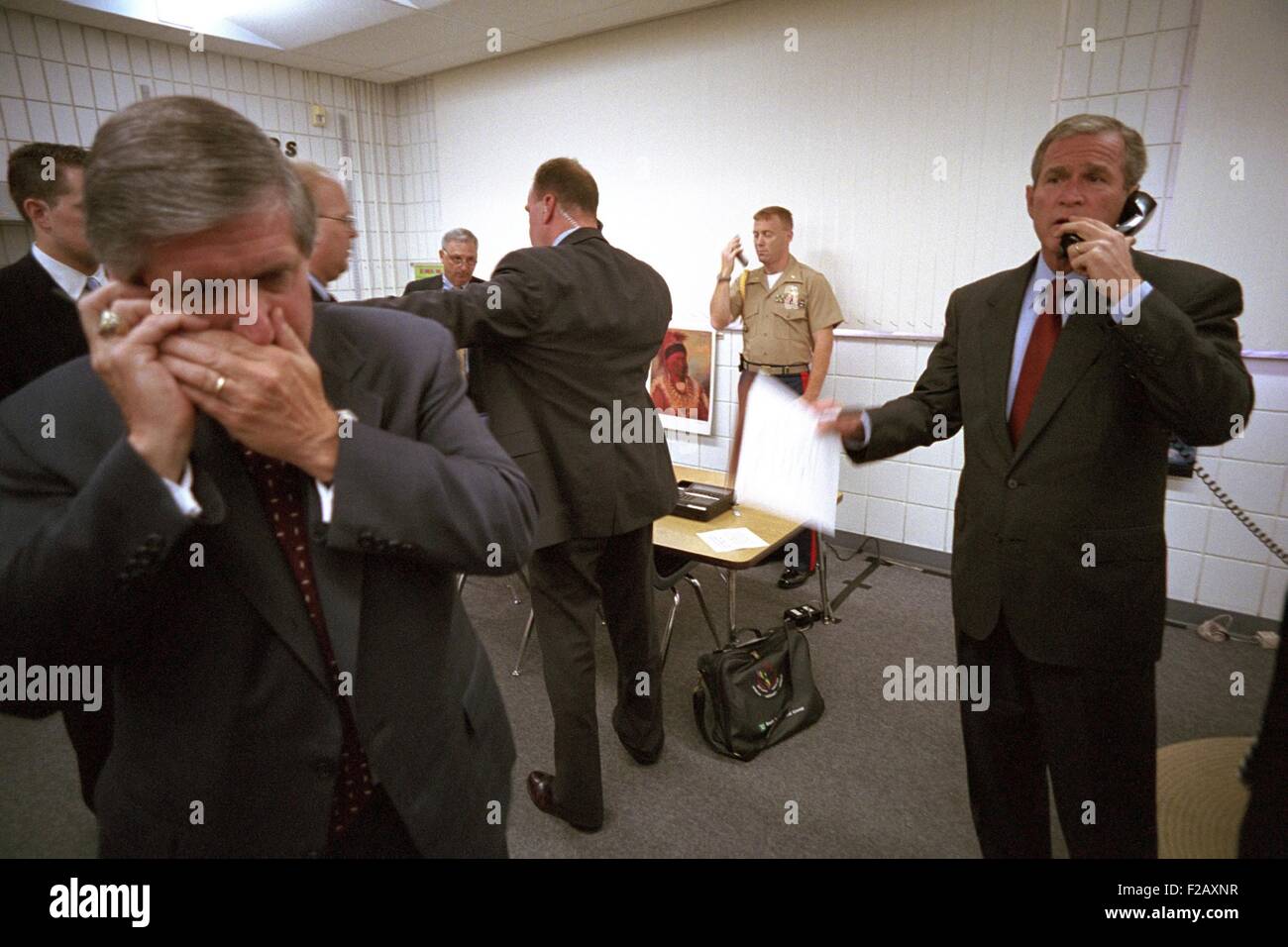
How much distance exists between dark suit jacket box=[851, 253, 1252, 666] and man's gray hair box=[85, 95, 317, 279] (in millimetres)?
1419

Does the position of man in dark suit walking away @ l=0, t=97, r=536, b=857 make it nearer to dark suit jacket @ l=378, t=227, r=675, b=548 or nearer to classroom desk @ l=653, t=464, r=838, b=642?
dark suit jacket @ l=378, t=227, r=675, b=548

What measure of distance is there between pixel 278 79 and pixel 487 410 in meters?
5.03

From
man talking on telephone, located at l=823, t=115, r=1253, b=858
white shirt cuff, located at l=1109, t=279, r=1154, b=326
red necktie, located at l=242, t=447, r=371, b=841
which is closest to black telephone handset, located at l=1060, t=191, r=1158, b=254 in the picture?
man talking on telephone, located at l=823, t=115, r=1253, b=858

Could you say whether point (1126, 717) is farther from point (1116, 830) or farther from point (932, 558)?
point (932, 558)

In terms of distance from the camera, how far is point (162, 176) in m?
0.70

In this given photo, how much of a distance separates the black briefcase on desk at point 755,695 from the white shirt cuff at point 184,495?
84.4 inches

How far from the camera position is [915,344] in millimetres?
4062

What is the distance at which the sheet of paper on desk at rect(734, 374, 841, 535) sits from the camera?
1.50m

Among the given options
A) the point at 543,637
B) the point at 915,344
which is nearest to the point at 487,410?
the point at 543,637

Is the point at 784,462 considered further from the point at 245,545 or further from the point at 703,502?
the point at 703,502

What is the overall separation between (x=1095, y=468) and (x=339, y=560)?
1.43m

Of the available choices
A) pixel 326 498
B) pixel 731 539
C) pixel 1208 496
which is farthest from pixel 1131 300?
pixel 1208 496

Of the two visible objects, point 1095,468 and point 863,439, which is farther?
point 863,439

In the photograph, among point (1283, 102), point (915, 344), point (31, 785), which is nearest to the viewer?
point (31, 785)
